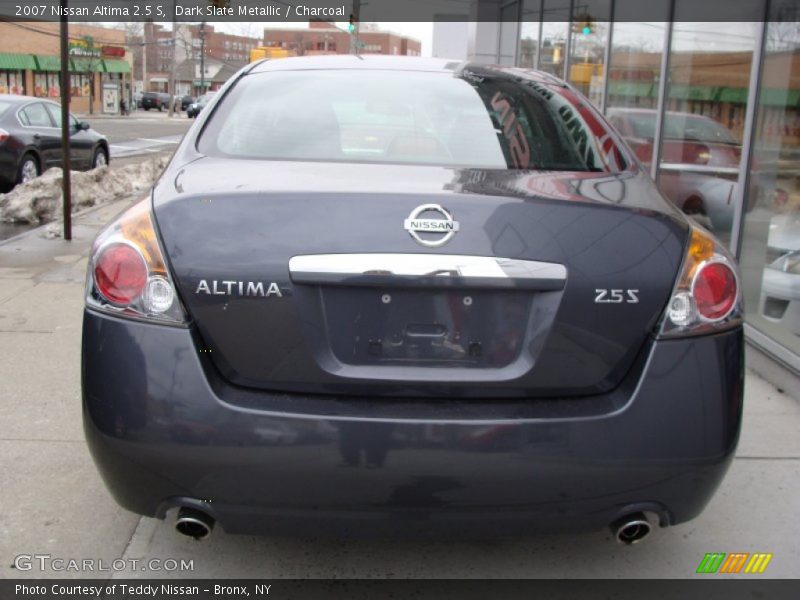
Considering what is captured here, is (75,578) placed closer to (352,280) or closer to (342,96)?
(352,280)

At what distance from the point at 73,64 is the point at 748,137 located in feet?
210

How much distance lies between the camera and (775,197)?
5.31 meters

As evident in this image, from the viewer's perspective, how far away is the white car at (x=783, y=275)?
198 inches

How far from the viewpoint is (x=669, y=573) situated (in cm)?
280

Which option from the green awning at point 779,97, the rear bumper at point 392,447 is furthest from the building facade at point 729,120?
the rear bumper at point 392,447

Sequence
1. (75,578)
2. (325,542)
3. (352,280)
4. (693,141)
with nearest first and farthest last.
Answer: (352,280) < (75,578) < (325,542) < (693,141)

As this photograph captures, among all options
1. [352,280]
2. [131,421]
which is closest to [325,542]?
[131,421]

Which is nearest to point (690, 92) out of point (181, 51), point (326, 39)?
point (181, 51)

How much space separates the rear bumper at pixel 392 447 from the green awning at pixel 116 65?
238 ft

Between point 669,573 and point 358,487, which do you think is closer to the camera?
point 358,487

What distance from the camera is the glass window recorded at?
5.89 m

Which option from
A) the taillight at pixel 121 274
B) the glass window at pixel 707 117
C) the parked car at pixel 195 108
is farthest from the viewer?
the glass window at pixel 707 117

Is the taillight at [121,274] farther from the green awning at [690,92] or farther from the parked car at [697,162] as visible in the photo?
the green awning at [690,92]

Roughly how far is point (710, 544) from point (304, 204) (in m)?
1.90
